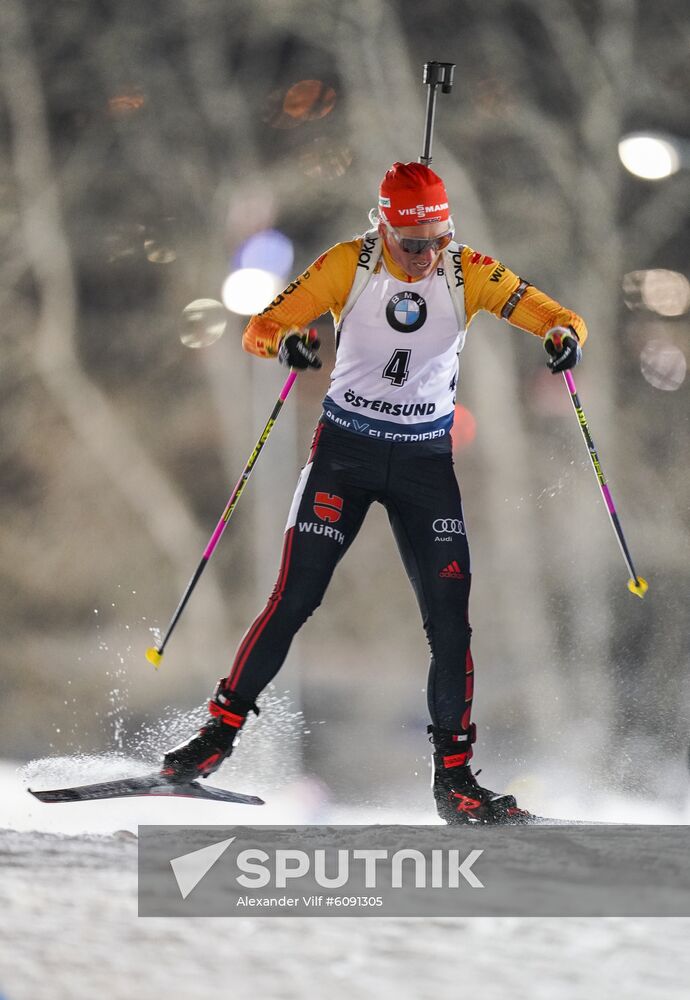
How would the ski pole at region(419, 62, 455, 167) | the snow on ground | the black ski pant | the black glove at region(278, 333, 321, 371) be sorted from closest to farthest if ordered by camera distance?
the snow on ground, the black glove at region(278, 333, 321, 371), the black ski pant, the ski pole at region(419, 62, 455, 167)

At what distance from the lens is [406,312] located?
2.68 metres

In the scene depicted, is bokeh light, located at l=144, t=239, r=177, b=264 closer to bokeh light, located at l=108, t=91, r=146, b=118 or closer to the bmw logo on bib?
bokeh light, located at l=108, t=91, r=146, b=118

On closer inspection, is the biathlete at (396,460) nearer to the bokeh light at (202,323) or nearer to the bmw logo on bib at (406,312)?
the bmw logo on bib at (406,312)

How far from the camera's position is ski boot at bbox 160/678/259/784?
105 inches

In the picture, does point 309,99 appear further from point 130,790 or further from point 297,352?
point 130,790


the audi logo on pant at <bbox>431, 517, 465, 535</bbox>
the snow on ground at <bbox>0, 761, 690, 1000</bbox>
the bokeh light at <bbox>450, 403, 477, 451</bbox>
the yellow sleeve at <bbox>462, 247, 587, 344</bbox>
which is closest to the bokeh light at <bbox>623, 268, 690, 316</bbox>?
the bokeh light at <bbox>450, 403, 477, 451</bbox>

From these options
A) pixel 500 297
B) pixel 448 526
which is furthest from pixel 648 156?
pixel 448 526

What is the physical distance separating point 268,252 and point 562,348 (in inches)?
93.6

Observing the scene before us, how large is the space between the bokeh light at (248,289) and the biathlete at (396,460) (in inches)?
81.5

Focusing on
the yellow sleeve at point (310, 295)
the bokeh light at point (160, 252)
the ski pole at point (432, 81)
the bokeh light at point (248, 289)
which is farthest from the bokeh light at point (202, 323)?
the yellow sleeve at point (310, 295)

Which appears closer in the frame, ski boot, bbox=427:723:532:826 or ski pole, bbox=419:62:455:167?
ski boot, bbox=427:723:532:826

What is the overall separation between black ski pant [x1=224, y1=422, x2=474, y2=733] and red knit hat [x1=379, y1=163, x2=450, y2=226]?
528 millimetres

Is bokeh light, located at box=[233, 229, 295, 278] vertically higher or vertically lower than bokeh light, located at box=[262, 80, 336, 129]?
lower

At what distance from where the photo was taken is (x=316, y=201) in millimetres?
4723
